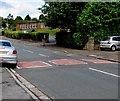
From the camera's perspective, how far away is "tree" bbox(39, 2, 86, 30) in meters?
38.7

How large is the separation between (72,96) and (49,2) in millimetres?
31791

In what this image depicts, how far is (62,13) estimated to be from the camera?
128 feet

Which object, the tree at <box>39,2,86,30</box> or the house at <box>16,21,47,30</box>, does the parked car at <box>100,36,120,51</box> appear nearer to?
the tree at <box>39,2,86,30</box>

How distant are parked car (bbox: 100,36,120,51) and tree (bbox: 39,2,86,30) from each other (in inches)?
245

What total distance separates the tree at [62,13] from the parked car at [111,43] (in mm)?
6221

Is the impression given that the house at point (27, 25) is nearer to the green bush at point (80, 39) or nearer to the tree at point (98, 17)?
the green bush at point (80, 39)

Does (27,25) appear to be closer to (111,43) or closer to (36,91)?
(111,43)

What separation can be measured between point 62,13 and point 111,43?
8.19 metres

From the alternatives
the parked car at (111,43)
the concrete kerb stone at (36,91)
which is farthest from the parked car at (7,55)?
the parked car at (111,43)

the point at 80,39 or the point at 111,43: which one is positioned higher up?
the point at 80,39

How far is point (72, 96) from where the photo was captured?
965cm

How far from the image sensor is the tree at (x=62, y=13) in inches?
1522

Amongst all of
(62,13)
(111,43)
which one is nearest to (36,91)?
(111,43)

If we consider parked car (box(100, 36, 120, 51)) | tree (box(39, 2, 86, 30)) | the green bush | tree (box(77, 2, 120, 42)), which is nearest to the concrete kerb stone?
parked car (box(100, 36, 120, 51))
